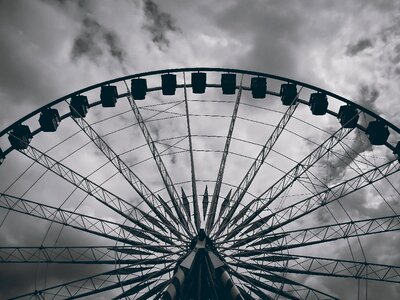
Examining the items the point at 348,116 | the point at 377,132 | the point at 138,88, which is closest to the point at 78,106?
the point at 138,88

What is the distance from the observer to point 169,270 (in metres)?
16.7

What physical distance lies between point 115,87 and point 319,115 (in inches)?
503

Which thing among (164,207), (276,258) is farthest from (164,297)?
(276,258)

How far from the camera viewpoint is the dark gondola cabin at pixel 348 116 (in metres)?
20.9

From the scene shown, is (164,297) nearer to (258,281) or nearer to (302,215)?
(258,281)

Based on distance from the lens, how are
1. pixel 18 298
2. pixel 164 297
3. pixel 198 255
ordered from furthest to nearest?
pixel 18 298 → pixel 198 255 → pixel 164 297

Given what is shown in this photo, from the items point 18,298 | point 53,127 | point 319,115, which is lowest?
point 18,298

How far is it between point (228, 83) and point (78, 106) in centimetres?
945

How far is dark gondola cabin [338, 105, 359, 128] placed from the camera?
2093cm

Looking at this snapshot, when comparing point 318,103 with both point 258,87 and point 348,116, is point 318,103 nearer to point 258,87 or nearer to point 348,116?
point 348,116

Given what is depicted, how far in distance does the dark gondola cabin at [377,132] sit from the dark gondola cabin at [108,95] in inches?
612

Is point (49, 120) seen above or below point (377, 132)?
above

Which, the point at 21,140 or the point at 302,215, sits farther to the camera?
the point at 21,140

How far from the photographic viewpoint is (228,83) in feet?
75.9
